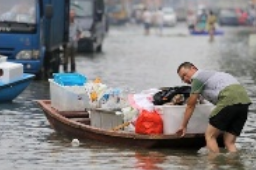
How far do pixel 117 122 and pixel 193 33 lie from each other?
50.5 metres

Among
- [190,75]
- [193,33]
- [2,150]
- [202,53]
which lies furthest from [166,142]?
[193,33]

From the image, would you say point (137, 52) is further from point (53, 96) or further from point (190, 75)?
point (190, 75)

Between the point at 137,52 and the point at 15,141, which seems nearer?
the point at 15,141

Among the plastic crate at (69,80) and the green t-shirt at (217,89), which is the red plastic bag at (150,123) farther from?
the plastic crate at (69,80)

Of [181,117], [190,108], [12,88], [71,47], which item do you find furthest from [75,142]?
[71,47]

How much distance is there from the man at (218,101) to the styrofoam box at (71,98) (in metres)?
3.00

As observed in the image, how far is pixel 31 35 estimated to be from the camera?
84.5 feet

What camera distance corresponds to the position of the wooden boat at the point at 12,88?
67.5 ft

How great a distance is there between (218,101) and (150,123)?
1.00 metres

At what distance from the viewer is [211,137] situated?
46.6 ft

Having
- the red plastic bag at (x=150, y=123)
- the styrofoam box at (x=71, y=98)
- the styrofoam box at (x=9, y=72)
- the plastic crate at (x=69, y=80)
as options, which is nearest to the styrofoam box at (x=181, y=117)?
the red plastic bag at (x=150, y=123)

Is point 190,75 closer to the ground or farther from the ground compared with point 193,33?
farther from the ground

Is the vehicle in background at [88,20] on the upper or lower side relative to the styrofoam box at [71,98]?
lower

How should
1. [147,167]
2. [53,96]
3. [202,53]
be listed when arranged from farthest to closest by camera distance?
[202,53] < [53,96] < [147,167]
